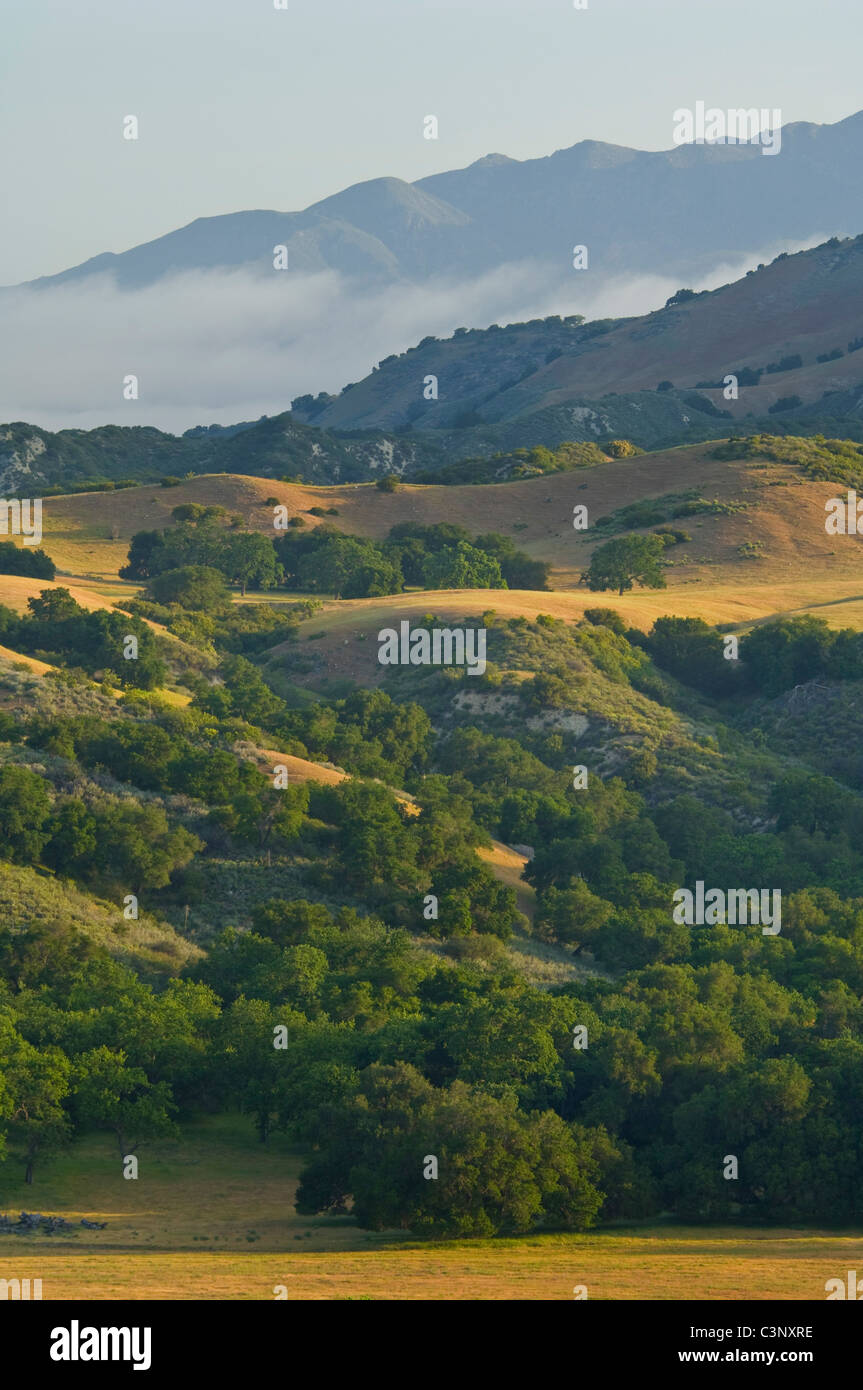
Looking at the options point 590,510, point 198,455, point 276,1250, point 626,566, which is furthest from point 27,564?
point 198,455

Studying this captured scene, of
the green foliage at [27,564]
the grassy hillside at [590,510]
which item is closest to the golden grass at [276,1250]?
the green foliage at [27,564]

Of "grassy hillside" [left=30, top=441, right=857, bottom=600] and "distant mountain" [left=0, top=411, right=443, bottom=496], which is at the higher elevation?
"distant mountain" [left=0, top=411, right=443, bottom=496]

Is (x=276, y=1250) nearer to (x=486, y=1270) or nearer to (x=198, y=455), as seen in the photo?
(x=486, y=1270)

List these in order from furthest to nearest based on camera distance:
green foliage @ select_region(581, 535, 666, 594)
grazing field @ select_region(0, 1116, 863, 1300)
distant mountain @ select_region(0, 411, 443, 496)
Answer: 1. distant mountain @ select_region(0, 411, 443, 496)
2. green foliage @ select_region(581, 535, 666, 594)
3. grazing field @ select_region(0, 1116, 863, 1300)

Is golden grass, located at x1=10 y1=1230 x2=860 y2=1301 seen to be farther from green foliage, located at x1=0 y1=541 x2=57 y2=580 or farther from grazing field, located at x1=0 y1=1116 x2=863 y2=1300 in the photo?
green foliage, located at x1=0 y1=541 x2=57 y2=580

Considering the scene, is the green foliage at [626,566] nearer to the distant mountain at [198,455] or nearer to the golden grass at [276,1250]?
the distant mountain at [198,455]

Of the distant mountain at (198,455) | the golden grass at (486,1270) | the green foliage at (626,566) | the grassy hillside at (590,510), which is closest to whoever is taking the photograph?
the golden grass at (486,1270)

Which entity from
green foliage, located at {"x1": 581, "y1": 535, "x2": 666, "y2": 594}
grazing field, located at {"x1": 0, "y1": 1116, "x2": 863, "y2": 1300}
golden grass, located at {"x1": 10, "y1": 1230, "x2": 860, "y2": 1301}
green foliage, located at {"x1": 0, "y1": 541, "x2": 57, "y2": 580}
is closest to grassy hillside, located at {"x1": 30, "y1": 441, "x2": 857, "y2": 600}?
green foliage, located at {"x1": 581, "y1": 535, "x2": 666, "y2": 594}

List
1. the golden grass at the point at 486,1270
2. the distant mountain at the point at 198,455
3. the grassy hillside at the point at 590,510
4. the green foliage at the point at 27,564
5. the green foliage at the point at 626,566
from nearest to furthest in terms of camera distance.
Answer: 1. the golden grass at the point at 486,1270
2. the green foliage at the point at 27,564
3. the green foliage at the point at 626,566
4. the grassy hillside at the point at 590,510
5. the distant mountain at the point at 198,455

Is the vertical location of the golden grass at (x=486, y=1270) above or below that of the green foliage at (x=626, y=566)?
below
